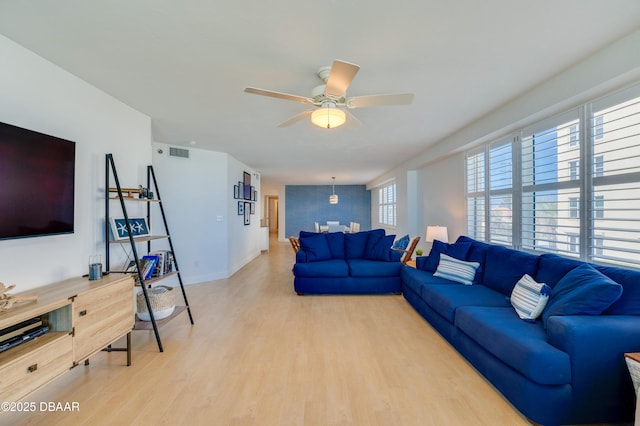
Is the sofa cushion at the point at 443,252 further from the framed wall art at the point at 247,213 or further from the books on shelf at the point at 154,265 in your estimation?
the framed wall art at the point at 247,213

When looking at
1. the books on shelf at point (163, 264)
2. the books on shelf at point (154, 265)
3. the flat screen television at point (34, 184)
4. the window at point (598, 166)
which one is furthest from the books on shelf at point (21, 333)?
the window at point (598, 166)

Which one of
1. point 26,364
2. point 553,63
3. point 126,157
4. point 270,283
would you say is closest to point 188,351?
point 26,364

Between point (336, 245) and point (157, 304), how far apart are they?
9.60 feet

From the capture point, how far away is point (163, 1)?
1.60m

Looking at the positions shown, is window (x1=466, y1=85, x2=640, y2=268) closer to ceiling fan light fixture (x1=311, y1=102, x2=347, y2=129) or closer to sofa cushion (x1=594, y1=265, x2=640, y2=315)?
sofa cushion (x1=594, y1=265, x2=640, y2=315)

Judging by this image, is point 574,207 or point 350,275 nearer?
point 574,207

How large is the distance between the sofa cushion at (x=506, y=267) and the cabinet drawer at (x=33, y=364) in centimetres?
375

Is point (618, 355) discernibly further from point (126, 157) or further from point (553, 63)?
point (126, 157)

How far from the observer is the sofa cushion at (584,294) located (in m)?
1.82

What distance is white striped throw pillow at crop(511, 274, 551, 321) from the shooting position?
2189 mm

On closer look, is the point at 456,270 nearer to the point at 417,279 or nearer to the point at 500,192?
the point at 417,279

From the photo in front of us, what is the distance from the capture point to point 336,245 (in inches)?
196

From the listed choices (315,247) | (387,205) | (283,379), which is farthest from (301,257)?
(387,205)

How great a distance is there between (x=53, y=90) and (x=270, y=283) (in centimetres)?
396
